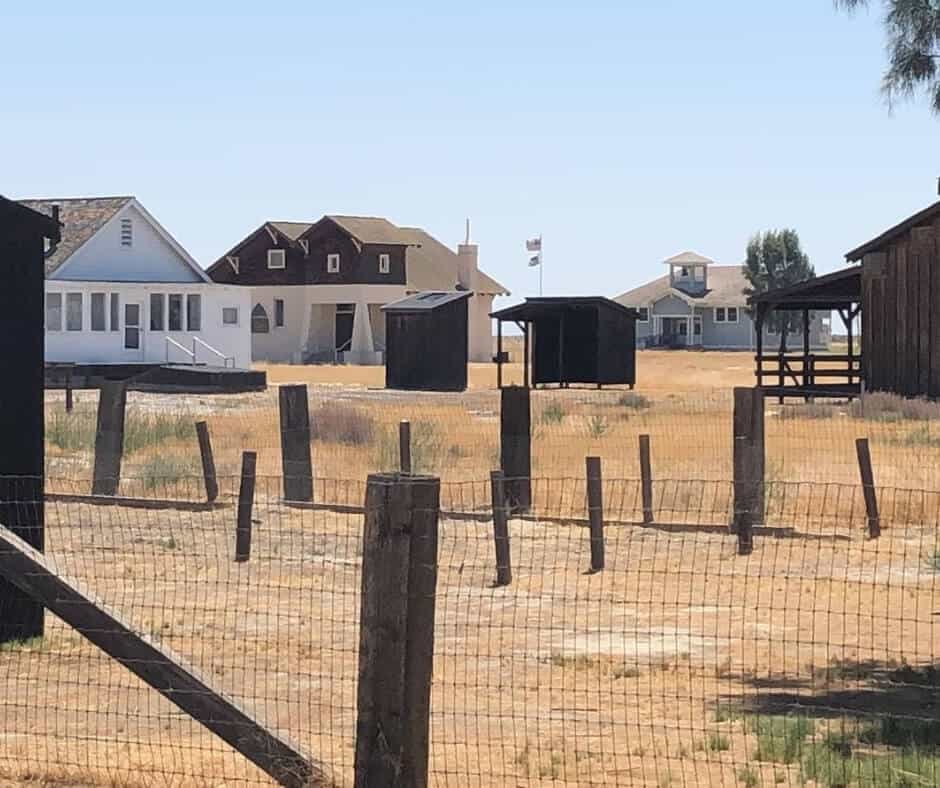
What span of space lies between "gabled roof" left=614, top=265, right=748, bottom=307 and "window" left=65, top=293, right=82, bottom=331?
55578 mm

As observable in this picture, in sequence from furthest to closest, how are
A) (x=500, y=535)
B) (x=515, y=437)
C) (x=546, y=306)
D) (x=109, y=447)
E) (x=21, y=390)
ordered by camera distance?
(x=546, y=306)
(x=109, y=447)
(x=515, y=437)
(x=500, y=535)
(x=21, y=390)

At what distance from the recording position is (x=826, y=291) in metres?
44.3

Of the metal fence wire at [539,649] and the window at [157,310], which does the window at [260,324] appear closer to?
the window at [157,310]

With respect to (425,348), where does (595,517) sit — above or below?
below

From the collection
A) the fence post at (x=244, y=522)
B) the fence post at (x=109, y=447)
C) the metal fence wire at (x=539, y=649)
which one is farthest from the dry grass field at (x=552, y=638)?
the fence post at (x=109, y=447)

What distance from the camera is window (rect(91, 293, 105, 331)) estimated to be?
60.7 meters

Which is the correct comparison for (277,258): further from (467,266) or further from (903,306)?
(903,306)

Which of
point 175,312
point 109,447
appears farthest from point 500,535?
point 175,312

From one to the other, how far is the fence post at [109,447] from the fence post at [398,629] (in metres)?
14.4

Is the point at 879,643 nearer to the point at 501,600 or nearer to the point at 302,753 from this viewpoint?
the point at 501,600

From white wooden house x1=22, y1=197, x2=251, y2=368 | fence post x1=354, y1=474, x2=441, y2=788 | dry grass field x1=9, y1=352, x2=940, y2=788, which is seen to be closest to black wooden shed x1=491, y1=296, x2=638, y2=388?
white wooden house x1=22, y1=197, x2=251, y2=368

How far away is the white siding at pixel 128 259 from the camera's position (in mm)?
60812

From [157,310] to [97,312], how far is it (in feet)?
8.11

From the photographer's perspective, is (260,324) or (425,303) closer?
(425,303)
